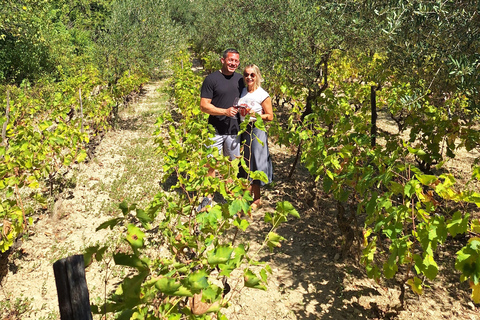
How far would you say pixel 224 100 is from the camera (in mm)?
4457

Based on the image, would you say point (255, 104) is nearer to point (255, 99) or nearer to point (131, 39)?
point (255, 99)

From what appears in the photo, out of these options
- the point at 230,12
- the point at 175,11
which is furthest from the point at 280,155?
the point at 175,11

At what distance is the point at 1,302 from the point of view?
3.46 m

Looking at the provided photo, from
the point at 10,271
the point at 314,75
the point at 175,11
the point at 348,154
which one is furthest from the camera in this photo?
the point at 175,11

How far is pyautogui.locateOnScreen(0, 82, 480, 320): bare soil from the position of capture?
134 inches

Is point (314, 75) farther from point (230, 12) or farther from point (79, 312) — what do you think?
point (230, 12)

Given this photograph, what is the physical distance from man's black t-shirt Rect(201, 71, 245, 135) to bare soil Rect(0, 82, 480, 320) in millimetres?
1593

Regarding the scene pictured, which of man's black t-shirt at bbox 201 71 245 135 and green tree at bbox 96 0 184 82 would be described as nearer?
man's black t-shirt at bbox 201 71 245 135

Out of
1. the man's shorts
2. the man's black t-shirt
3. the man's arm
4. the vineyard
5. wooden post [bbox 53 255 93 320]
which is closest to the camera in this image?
wooden post [bbox 53 255 93 320]

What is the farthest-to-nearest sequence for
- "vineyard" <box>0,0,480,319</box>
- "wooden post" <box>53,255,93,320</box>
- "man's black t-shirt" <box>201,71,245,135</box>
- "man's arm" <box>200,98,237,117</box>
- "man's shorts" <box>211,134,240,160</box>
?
1. "man's shorts" <box>211,134,240,160</box>
2. "man's black t-shirt" <box>201,71,245,135</box>
3. "man's arm" <box>200,98,237,117</box>
4. "vineyard" <box>0,0,480,319</box>
5. "wooden post" <box>53,255,93,320</box>

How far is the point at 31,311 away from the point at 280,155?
19.1ft

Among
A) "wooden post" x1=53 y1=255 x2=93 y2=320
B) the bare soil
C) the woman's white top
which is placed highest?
the woman's white top

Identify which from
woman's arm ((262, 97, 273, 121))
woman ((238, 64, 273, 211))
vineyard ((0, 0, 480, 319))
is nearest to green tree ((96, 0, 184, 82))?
vineyard ((0, 0, 480, 319))

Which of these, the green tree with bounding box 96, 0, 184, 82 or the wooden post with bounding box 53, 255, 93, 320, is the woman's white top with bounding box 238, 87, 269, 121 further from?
the green tree with bounding box 96, 0, 184, 82
